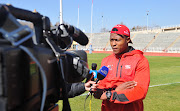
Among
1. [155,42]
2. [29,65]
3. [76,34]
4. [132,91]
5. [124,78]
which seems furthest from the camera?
[155,42]

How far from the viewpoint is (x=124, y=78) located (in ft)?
6.23

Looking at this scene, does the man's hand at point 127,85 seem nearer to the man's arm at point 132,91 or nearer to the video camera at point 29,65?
the man's arm at point 132,91

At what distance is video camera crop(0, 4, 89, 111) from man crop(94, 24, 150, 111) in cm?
68

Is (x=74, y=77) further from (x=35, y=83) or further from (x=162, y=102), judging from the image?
(x=162, y=102)

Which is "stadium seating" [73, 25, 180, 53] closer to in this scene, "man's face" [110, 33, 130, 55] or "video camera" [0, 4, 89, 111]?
"man's face" [110, 33, 130, 55]

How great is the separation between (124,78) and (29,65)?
135 cm

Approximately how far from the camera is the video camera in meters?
0.61

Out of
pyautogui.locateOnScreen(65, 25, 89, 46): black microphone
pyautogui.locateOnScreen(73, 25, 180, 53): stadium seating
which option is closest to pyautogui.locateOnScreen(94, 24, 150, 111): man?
pyautogui.locateOnScreen(65, 25, 89, 46): black microphone

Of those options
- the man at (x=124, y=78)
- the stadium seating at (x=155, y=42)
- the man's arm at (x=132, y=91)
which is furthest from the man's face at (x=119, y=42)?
the stadium seating at (x=155, y=42)

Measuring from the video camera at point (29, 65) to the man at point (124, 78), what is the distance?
677 mm

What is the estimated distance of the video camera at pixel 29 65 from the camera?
0.61m

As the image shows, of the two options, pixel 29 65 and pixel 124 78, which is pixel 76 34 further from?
pixel 124 78

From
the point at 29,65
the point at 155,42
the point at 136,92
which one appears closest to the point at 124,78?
the point at 136,92

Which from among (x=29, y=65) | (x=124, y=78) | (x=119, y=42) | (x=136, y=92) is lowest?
(x=136, y=92)
